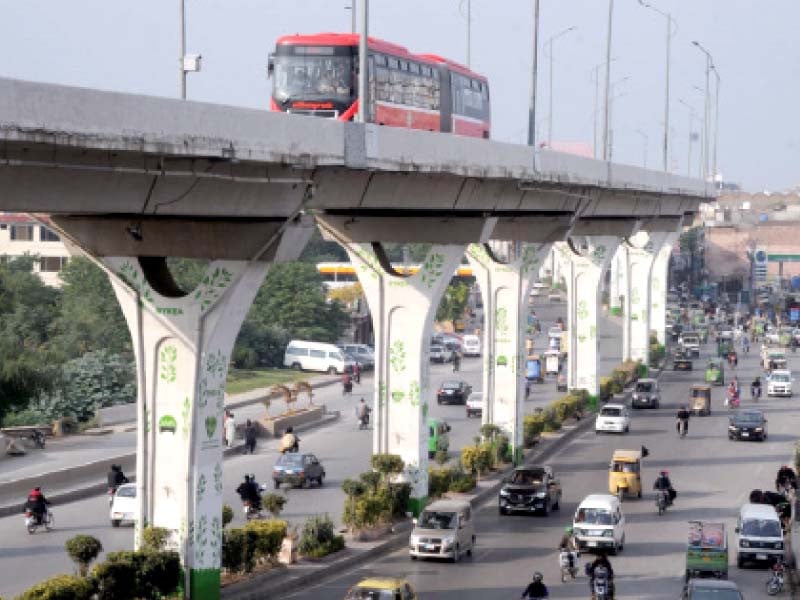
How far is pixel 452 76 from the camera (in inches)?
1736

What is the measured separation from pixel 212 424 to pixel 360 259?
10493 mm

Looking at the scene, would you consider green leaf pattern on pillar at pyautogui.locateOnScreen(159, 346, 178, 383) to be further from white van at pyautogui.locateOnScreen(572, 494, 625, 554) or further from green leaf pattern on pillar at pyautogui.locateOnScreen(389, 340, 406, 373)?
green leaf pattern on pillar at pyautogui.locateOnScreen(389, 340, 406, 373)

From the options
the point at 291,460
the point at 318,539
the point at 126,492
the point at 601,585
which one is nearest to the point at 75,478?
the point at 291,460

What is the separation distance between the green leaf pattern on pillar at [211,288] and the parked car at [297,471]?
1785 cm

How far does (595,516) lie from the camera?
34375 mm

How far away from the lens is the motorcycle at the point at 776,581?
30.5m

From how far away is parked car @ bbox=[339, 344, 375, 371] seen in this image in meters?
85.4

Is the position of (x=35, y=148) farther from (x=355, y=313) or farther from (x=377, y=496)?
(x=355, y=313)

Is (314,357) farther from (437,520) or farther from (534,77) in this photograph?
(437,520)

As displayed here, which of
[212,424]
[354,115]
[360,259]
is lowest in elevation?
[212,424]

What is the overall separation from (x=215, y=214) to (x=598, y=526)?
12.1 metres

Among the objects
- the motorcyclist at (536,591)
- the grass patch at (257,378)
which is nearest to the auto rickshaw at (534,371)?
the grass patch at (257,378)

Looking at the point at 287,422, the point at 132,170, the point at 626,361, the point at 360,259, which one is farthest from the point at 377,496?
the point at 626,361

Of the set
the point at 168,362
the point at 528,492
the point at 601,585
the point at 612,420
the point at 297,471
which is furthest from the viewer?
the point at 612,420
